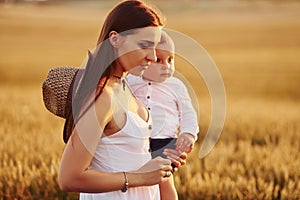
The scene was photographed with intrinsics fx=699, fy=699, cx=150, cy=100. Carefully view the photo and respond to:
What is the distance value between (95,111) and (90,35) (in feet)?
111

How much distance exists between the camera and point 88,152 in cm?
266

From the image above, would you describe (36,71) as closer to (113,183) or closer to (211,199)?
(211,199)

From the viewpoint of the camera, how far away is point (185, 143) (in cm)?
330

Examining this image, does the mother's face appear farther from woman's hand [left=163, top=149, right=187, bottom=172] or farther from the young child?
the young child

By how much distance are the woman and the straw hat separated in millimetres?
140

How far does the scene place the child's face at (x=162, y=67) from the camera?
3477 millimetres

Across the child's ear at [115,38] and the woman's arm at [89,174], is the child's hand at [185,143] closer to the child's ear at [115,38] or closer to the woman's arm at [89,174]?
the woman's arm at [89,174]

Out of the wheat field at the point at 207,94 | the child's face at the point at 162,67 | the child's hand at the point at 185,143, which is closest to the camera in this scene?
the child's hand at the point at 185,143

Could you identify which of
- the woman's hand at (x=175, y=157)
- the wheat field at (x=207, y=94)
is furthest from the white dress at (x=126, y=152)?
the wheat field at (x=207, y=94)

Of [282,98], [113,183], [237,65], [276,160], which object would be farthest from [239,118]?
[237,65]

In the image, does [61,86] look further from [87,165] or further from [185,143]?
[185,143]

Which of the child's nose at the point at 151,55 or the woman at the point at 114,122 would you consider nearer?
the woman at the point at 114,122

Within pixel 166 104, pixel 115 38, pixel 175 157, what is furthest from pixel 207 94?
pixel 115 38

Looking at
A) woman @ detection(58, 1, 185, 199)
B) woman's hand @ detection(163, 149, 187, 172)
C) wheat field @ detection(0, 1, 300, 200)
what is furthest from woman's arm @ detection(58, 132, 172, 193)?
wheat field @ detection(0, 1, 300, 200)
